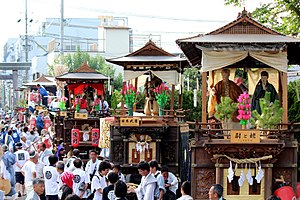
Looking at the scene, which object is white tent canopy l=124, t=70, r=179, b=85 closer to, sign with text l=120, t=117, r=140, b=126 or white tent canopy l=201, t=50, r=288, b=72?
sign with text l=120, t=117, r=140, b=126

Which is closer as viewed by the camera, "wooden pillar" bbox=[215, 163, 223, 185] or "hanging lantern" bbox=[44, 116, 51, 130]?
"wooden pillar" bbox=[215, 163, 223, 185]

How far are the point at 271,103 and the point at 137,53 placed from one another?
695cm

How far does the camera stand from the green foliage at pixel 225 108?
1512 cm

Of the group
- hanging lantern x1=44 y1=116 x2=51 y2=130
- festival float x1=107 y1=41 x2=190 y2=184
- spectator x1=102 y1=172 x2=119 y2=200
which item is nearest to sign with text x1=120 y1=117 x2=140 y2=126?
festival float x1=107 y1=41 x2=190 y2=184

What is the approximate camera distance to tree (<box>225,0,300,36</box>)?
23.3 m

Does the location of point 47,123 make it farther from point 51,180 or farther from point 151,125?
point 51,180

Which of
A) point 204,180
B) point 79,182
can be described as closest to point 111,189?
point 79,182

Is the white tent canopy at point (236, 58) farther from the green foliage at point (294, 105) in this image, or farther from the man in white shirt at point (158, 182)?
the green foliage at point (294, 105)

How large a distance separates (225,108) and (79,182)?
359cm

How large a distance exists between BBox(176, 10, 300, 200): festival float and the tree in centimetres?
800

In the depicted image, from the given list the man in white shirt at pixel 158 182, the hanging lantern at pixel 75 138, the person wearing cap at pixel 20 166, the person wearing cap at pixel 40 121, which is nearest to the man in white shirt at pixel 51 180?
the man in white shirt at pixel 158 182

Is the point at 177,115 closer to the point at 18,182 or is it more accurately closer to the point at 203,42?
the point at 18,182

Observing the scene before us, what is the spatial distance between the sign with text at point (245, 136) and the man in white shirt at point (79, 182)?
320cm

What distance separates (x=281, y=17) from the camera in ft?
79.8
